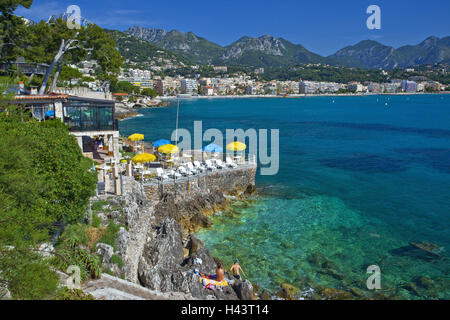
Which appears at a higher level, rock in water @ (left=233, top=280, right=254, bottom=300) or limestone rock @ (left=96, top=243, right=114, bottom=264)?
limestone rock @ (left=96, top=243, right=114, bottom=264)

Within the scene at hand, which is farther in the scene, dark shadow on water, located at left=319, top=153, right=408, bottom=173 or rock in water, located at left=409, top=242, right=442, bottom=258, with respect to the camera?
dark shadow on water, located at left=319, top=153, right=408, bottom=173

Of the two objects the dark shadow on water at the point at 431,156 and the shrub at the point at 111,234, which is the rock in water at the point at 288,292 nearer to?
the shrub at the point at 111,234

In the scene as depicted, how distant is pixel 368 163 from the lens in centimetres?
3431

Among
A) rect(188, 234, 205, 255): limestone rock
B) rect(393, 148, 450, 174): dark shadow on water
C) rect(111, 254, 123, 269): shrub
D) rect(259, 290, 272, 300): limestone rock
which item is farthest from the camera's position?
rect(393, 148, 450, 174): dark shadow on water

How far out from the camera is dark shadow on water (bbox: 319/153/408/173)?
1253 inches

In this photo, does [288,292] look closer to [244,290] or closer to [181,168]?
[244,290]

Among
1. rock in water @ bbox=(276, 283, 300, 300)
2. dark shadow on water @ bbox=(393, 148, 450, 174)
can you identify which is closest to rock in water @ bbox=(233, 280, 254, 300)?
rock in water @ bbox=(276, 283, 300, 300)

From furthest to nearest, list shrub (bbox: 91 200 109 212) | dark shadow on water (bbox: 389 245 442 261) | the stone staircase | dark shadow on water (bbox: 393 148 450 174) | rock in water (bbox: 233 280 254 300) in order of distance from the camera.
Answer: dark shadow on water (bbox: 393 148 450 174), dark shadow on water (bbox: 389 245 442 261), shrub (bbox: 91 200 109 212), rock in water (bbox: 233 280 254 300), the stone staircase

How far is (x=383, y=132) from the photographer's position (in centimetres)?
5806

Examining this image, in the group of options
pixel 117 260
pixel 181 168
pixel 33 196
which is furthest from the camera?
pixel 181 168

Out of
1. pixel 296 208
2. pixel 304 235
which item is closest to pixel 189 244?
pixel 304 235

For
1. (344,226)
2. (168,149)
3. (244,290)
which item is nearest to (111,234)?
(244,290)

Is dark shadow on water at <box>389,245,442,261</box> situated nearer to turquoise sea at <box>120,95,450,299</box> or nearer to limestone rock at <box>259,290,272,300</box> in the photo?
turquoise sea at <box>120,95,450,299</box>
